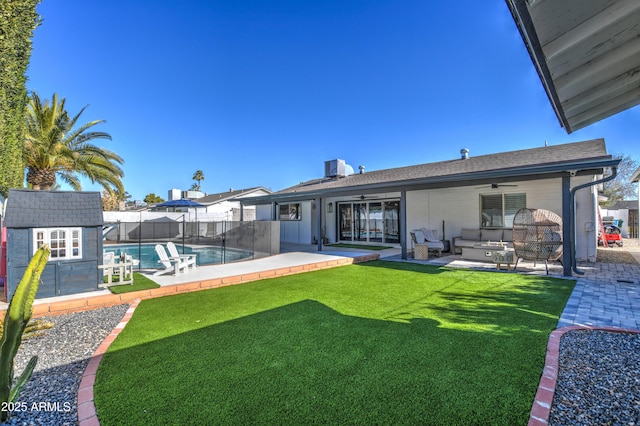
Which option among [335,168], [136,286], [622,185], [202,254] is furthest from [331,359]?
[622,185]

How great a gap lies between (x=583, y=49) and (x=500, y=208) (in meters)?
11.3

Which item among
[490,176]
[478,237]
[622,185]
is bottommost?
[478,237]

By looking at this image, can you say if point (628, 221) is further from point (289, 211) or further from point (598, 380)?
point (598, 380)

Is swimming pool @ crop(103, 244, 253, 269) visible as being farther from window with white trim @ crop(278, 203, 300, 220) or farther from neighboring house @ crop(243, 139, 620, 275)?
window with white trim @ crop(278, 203, 300, 220)

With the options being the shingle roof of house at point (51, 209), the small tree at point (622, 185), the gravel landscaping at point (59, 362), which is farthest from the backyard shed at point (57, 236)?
the small tree at point (622, 185)

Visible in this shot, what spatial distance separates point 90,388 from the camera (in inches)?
108

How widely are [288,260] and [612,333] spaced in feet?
26.1

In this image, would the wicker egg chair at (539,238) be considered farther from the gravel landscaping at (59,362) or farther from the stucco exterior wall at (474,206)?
the gravel landscaping at (59,362)

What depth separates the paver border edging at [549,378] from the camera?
2240 mm

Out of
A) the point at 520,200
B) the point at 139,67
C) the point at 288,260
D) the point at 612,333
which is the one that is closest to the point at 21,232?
the point at 288,260

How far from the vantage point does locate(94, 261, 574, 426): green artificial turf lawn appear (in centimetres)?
238

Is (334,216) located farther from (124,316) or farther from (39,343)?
(39,343)

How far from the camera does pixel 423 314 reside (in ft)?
15.5

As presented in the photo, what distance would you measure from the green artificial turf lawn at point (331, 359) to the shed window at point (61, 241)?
1884 mm
